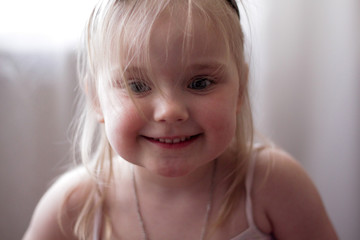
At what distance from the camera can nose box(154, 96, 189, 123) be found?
0.55m

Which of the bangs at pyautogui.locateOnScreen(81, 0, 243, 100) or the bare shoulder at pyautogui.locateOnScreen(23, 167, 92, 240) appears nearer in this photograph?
the bangs at pyautogui.locateOnScreen(81, 0, 243, 100)

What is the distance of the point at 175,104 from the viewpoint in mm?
558

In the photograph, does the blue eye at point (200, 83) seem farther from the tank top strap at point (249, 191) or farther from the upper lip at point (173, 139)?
the tank top strap at point (249, 191)

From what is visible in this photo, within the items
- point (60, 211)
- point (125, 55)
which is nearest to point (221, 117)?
point (125, 55)

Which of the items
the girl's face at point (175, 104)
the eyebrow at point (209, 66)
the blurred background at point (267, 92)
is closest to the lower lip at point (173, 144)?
the girl's face at point (175, 104)

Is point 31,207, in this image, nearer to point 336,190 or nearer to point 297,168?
point 297,168

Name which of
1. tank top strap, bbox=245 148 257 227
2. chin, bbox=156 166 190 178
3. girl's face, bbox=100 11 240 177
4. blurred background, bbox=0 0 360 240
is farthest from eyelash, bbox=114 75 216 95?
blurred background, bbox=0 0 360 240

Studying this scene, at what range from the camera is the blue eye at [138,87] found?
0.58m

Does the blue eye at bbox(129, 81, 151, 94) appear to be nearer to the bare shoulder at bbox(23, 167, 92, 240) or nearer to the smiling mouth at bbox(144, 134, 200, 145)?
the smiling mouth at bbox(144, 134, 200, 145)

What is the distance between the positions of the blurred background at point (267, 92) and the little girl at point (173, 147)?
0.18 m

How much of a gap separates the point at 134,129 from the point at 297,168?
1.14 ft

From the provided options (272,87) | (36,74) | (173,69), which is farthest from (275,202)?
(36,74)

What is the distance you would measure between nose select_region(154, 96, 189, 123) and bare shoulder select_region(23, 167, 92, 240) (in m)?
0.28

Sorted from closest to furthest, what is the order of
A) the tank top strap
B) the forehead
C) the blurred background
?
the forehead, the tank top strap, the blurred background
